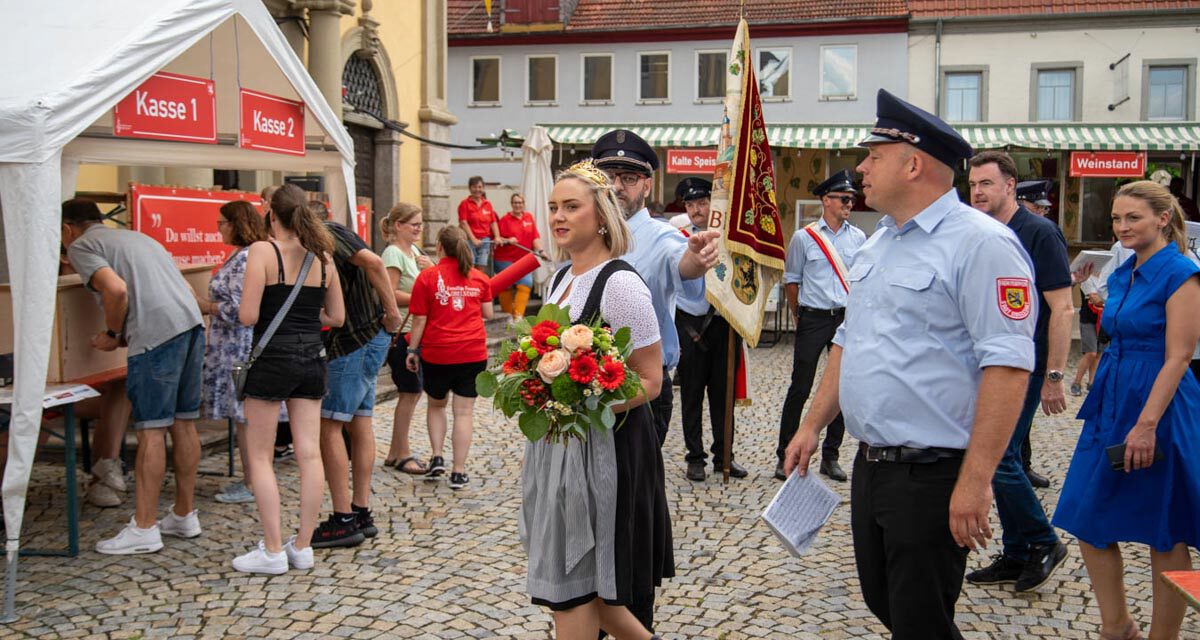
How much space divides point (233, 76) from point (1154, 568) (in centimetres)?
648

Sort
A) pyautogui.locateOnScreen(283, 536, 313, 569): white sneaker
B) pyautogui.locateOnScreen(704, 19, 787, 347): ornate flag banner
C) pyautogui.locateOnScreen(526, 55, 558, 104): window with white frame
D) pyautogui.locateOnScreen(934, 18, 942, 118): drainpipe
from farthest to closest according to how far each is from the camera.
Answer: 1. pyautogui.locateOnScreen(526, 55, 558, 104): window with white frame
2. pyautogui.locateOnScreen(934, 18, 942, 118): drainpipe
3. pyautogui.locateOnScreen(704, 19, 787, 347): ornate flag banner
4. pyautogui.locateOnScreen(283, 536, 313, 569): white sneaker

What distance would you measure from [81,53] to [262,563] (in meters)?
2.51

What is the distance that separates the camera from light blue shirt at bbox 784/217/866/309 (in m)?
7.18

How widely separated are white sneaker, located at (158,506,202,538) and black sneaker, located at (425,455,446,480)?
1.67 metres

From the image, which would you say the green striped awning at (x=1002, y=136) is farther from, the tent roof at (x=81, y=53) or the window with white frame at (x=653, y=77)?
the tent roof at (x=81, y=53)

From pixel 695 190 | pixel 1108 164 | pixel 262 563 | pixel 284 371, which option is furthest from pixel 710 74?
pixel 262 563

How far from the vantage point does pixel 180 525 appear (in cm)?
573

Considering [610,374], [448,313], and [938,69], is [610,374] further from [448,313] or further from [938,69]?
[938,69]

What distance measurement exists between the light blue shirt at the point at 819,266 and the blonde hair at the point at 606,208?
3903mm

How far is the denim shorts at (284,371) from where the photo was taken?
5.02m

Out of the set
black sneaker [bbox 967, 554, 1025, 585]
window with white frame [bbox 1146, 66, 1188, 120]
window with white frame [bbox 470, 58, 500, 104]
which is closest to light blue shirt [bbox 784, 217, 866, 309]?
black sneaker [bbox 967, 554, 1025, 585]

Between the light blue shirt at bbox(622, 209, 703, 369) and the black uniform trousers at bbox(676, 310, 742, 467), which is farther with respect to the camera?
the black uniform trousers at bbox(676, 310, 742, 467)

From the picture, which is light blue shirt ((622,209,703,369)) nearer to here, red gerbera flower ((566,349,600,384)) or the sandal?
red gerbera flower ((566,349,600,384))

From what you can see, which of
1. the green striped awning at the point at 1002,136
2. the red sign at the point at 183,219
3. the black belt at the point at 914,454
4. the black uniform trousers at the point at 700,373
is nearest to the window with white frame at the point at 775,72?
the green striped awning at the point at 1002,136
